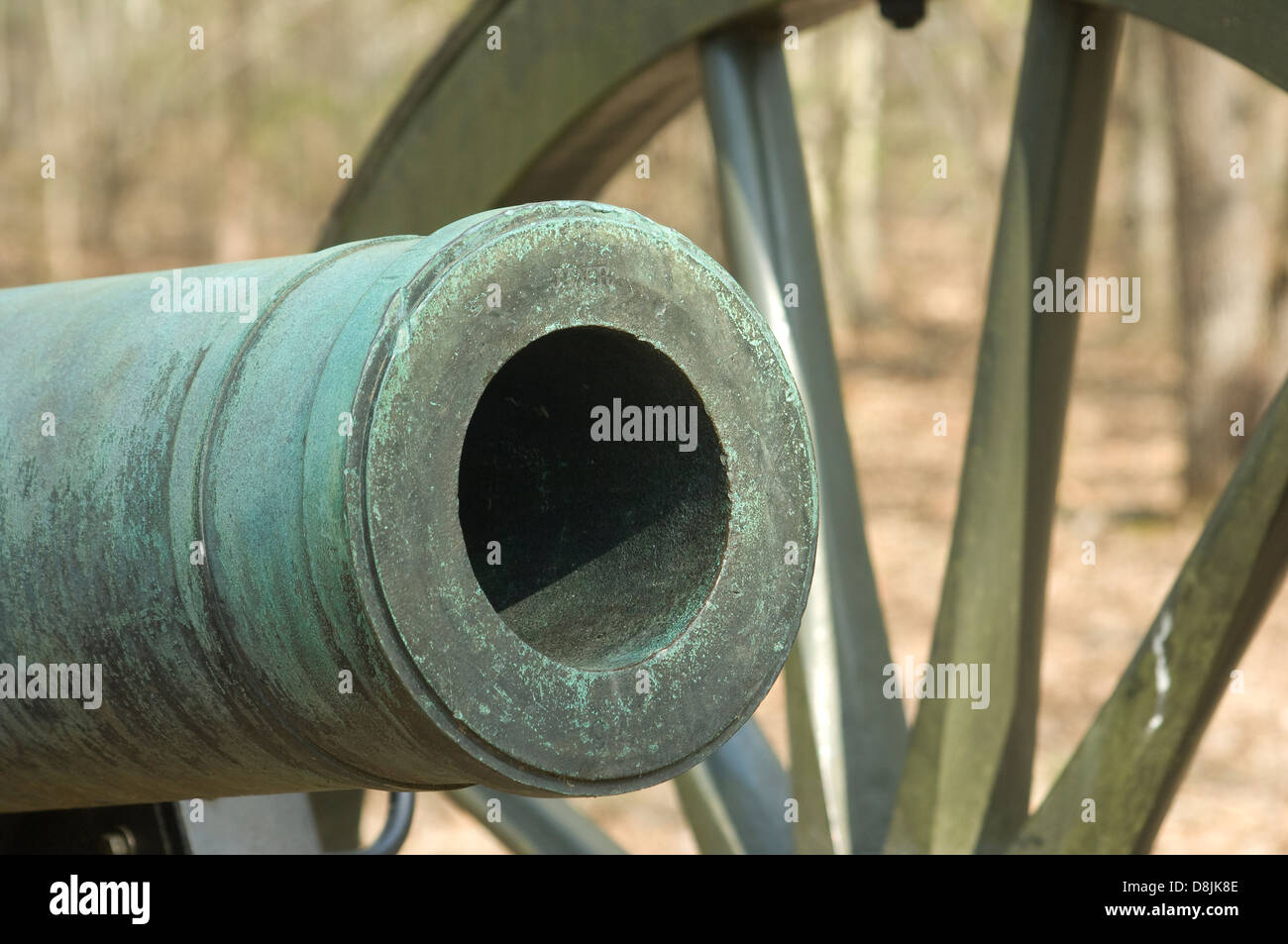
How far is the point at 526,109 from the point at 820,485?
1036 mm

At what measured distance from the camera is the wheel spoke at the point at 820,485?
11.7ft

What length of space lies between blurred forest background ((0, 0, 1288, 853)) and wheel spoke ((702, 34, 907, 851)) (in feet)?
15.3

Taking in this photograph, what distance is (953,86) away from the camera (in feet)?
93.9

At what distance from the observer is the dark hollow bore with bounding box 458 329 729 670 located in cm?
198

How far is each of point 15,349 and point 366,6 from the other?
102ft

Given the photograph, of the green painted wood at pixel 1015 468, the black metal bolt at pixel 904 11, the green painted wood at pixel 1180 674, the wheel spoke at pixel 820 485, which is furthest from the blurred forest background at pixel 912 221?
the black metal bolt at pixel 904 11

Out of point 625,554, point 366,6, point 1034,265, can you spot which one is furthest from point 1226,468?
point 366,6

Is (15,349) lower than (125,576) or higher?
higher

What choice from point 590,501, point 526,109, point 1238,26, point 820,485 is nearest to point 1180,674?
point 820,485

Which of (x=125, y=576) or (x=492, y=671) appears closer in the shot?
(x=492, y=671)

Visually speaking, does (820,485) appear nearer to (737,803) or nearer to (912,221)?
(737,803)

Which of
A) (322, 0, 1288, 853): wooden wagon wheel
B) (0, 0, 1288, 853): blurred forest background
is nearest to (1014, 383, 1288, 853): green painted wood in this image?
(322, 0, 1288, 853): wooden wagon wheel

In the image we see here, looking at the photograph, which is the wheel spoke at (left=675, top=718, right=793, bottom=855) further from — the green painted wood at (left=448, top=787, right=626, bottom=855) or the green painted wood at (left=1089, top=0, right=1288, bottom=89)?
the green painted wood at (left=1089, top=0, right=1288, bottom=89)
